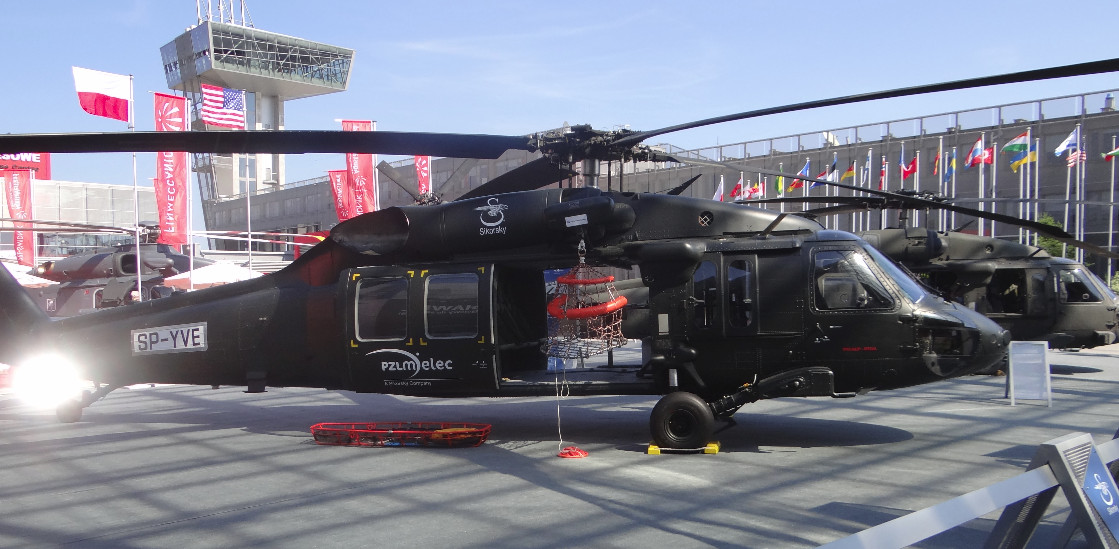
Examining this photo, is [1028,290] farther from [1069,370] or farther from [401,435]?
[401,435]

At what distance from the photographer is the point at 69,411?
12.8 metres

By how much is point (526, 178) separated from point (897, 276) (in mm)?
4634

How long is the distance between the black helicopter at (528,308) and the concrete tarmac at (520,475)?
85 cm

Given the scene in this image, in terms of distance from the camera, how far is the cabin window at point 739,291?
31.8 ft

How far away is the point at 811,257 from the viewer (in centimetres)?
965

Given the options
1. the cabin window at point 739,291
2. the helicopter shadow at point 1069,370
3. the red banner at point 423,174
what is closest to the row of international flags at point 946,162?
the helicopter shadow at point 1069,370

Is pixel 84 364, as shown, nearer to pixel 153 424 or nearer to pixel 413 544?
pixel 153 424

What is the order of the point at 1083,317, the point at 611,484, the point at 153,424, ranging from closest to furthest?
the point at 611,484, the point at 153,424, the point at 1083,317

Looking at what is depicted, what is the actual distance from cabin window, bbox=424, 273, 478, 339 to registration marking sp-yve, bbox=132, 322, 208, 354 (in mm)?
3431

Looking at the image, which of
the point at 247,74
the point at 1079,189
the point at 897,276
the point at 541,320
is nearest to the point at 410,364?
the point at 541,320

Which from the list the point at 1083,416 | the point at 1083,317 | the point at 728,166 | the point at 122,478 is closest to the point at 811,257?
the point at 728,166

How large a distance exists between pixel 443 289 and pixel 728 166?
3812 mm

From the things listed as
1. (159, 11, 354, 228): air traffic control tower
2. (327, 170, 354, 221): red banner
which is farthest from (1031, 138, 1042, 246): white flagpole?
(159, 11, 354, 228): air traffic control tower

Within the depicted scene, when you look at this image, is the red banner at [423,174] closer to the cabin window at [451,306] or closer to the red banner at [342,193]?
the red banner at [342,193]
